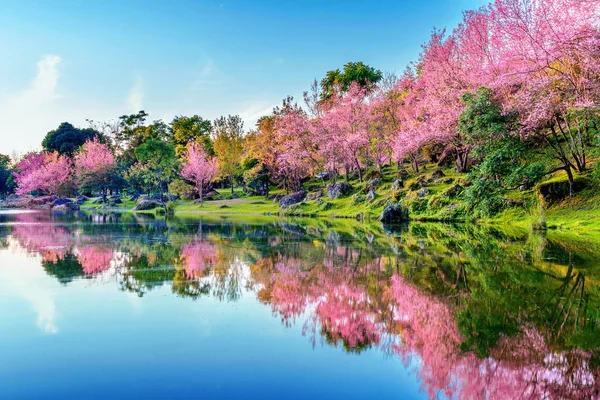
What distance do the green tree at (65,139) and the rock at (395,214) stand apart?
79.8m

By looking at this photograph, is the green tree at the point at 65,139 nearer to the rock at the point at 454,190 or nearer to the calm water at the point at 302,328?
the rock at the point at 454,190

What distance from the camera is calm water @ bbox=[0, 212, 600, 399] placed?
16.4ft

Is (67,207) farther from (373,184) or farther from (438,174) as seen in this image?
(438,174)

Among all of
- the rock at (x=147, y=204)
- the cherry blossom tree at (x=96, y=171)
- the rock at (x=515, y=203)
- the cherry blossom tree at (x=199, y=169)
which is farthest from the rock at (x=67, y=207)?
the rock at (x=515, y=203)

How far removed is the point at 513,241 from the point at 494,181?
7547 mm

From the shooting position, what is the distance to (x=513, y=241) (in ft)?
58.7

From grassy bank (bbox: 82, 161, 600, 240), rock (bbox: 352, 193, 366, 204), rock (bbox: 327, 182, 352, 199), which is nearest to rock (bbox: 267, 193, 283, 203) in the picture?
grassy bank (bbox: 82, 161, 600, 240)

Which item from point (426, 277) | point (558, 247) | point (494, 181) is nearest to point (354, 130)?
point (494, 181)

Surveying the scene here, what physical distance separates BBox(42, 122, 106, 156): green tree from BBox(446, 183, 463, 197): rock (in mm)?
82909

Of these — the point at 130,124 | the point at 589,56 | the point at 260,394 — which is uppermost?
the point at 130,124

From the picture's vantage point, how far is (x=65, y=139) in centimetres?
9406

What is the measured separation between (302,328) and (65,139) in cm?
10115

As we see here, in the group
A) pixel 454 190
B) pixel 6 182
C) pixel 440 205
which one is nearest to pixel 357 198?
pixel 440 205

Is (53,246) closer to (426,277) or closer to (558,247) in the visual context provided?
(426,277)
